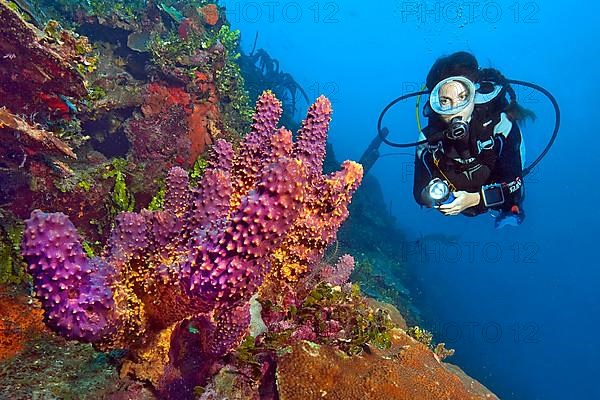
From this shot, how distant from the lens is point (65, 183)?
14.8ft

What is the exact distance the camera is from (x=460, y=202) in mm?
3887

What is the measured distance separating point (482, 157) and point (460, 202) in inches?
19.2

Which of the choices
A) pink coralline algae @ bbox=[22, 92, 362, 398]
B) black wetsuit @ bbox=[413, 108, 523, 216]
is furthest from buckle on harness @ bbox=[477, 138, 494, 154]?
pink coralline algae @ bbox=[22, 92, 362, 398]

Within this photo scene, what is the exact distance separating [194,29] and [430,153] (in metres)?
6.32

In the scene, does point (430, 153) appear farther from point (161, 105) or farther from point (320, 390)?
point (161, 105)

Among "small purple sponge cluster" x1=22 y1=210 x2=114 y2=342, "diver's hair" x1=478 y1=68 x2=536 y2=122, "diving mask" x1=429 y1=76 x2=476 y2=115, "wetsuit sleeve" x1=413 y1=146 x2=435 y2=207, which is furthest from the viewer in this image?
"wetsuit sleeve" x1=413 y1=146 x2=435 y2=207

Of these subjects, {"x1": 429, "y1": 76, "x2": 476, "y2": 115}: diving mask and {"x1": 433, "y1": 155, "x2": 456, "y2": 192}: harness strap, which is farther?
{"x1": 433, "y1": 155, "x2": 456, "y2": 192}: harness strap

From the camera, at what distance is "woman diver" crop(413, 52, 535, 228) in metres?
3.79

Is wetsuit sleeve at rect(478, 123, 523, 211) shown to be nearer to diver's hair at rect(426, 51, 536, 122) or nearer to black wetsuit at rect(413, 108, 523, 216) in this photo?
black wetsuit at rect(413, 108, 523, 216)

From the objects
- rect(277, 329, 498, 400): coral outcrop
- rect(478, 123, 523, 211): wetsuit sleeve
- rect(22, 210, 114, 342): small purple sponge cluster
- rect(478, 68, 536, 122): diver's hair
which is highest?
Result: rect(478, 68, 536, 122): diver's hair

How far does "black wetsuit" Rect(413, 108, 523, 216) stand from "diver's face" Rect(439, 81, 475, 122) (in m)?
0.10

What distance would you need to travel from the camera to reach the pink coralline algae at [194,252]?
1671 millimetres

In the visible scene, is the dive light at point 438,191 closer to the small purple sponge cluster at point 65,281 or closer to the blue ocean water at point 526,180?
the blue ocean water at point 526,180

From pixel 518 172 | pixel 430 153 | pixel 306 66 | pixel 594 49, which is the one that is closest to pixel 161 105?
pixel 430 153
